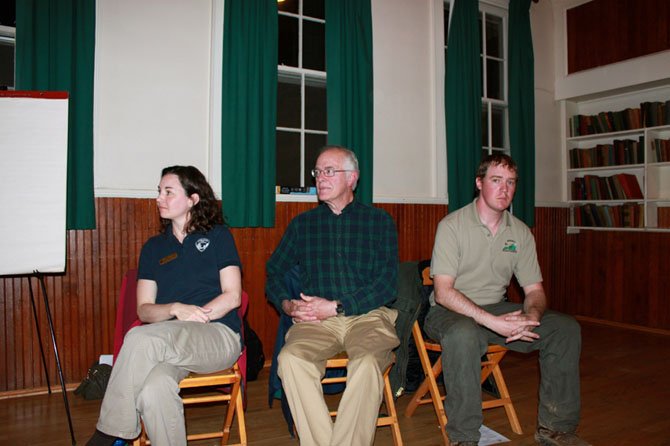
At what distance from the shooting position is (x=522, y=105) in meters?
5.28

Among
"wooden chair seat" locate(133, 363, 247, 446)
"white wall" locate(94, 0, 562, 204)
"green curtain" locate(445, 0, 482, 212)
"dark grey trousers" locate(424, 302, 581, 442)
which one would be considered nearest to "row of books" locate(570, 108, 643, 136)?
"green curtain" locate(445, 0, 482, 212)

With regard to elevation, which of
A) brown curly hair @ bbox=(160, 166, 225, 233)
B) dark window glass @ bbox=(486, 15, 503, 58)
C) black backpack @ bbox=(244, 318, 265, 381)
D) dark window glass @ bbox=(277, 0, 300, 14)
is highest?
dark window glass @ bbox=(486, 15, 503, 58)

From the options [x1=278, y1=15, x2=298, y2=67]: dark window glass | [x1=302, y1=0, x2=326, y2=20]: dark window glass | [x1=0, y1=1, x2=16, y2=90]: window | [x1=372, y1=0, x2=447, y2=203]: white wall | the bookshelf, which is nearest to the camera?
[x1=0, y1=1, x2=16, y2=90]: window

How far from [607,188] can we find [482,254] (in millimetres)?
3620

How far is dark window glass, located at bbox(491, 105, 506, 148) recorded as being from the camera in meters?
5.50

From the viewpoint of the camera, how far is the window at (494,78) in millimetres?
5316

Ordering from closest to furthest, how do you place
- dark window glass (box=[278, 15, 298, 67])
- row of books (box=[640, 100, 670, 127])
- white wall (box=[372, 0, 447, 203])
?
dark window glass (box=[278, 15, 298, 67]), white wall (box=[372, 0, 447, 203]), row of books (box=[640, 100, 670, 127])

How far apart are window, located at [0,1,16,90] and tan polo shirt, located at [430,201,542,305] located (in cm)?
298

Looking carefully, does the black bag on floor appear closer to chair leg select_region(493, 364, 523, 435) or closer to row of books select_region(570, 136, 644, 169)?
chair leg select_region(493, 364, 523, 435)

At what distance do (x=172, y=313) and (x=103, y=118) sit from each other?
5.85 feet

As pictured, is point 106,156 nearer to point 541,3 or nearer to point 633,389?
point 633,389

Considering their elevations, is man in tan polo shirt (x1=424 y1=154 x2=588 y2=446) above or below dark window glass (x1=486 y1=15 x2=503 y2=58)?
below

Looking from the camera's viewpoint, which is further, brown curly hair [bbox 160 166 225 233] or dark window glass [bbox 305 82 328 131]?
dark window glass [bbox 305 82 328 131]

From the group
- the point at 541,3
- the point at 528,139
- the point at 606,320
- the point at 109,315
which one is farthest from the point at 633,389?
the point at 541,3
